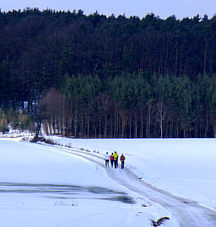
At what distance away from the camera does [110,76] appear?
4227 inches

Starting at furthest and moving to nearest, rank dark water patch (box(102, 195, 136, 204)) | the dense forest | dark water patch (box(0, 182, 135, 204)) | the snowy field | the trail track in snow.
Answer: the dense forest < dark water patch (box(0, 182, 135, 204)) < dark water patch (box(102, 195, 136, 204)) < the trail track in snow < the snowy field

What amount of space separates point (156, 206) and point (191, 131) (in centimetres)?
8031

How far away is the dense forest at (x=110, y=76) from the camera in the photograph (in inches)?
3558

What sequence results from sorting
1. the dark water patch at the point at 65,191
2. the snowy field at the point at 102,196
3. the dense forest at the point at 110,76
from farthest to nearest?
the dense forest at the point at 110,76 → the dark water patch at the point at 65,191 → the snowy field at the point at 102,196

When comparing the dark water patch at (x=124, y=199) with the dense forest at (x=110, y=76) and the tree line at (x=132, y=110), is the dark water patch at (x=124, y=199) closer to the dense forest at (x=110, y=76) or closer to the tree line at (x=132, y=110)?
the dense forest at (x=110, y=76)

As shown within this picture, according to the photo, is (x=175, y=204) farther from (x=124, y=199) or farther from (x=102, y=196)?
(x=102, y=196)

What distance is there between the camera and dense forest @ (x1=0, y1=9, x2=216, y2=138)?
9038cm

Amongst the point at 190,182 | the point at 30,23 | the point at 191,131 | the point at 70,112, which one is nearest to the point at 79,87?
the point at 70,112

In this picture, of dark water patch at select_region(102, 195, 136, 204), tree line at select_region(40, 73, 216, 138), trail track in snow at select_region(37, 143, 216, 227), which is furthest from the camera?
tree line at select_region(40, 73, 216, 138)

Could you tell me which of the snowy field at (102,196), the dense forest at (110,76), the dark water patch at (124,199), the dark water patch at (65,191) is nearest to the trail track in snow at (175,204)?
the snowy field at (102,196)

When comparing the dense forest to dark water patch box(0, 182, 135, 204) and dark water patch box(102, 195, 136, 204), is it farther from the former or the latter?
dark water patch box(102, 195, 136, 204)

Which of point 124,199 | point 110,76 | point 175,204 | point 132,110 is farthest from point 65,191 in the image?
point 110,76

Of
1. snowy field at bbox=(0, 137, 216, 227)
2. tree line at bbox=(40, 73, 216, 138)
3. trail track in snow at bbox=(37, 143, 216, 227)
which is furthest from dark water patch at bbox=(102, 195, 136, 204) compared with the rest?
tree line at bbox=(40, 73, 216, 138)

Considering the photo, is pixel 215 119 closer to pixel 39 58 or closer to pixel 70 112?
pixel 70 112
